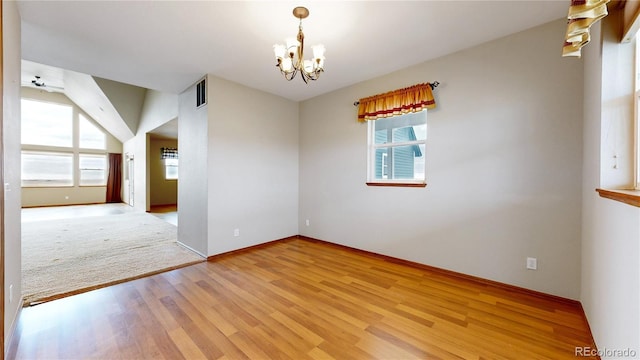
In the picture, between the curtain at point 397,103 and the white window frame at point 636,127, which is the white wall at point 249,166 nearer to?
the curtain at point 397,103

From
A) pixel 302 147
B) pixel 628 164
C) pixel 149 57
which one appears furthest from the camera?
pixel 302 147

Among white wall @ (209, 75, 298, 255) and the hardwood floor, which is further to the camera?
white wall @ (209, 75, 298, 255)

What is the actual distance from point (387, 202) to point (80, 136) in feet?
41.3

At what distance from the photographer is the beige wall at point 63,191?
28.7ft

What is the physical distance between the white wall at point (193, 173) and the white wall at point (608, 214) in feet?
13.0

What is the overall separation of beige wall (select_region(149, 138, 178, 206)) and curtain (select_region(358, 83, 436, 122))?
30.6ft

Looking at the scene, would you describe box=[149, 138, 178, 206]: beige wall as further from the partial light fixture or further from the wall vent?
the wall vent

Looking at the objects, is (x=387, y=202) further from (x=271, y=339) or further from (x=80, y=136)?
(x=80, y=136)

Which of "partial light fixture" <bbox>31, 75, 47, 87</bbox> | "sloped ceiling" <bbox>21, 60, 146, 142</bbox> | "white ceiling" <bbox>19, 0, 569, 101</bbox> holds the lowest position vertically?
"white ceiling" <bbox>19, 0, 569, 101</bbox>

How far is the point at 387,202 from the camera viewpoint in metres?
3.47

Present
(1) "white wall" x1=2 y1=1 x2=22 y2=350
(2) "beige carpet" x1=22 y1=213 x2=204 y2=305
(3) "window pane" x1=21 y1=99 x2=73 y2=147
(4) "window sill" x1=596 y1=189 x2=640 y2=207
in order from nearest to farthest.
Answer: (4) "window sill" x1=596 y1=189 x2=640 y2=207
(1) "white wall" x1=2 y1=1 x2=22 y2=350
(2) "beige carpet" x1=22 y1=213 x2=204 y2=305
(3) "window pane" x1=21 y1=99 x2=73 y2=147

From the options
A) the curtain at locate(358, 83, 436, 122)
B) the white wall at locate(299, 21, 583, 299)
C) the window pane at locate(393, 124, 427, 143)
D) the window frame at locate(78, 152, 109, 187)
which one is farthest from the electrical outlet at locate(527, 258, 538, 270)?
the window frame at locate(78, 152, 109, 187)

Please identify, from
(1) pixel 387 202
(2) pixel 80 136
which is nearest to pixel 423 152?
(1) pixel 387 202

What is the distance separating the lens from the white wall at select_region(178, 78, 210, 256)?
11.7 feet
